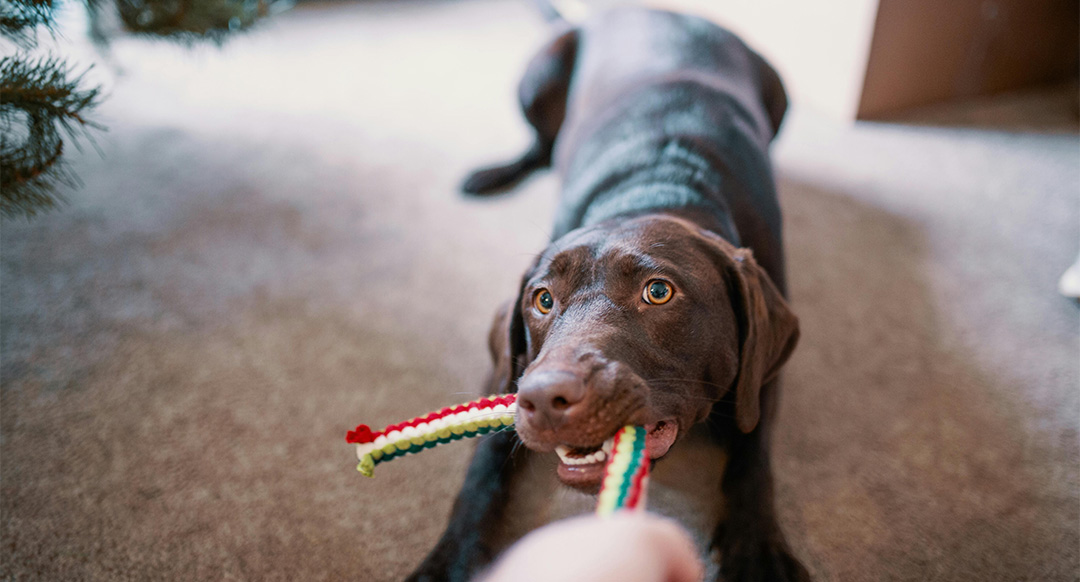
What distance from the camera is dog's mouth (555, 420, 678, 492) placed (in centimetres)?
116

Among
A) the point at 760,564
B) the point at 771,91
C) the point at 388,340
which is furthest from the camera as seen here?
the point at 771,91

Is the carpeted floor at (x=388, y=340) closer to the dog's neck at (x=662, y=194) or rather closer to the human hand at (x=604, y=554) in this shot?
the dog's neck at (x=662, y=194)

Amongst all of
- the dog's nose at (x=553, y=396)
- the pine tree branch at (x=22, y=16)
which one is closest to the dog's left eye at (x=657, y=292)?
the dog's nose at (x=553, y=396)

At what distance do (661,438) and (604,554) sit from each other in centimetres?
56

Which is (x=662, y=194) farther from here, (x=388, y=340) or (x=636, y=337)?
(x=388, y=340)

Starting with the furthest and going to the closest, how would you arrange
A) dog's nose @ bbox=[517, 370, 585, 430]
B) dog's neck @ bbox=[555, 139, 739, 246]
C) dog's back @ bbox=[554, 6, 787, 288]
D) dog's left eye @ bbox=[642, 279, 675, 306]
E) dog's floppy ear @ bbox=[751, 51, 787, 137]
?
dog's floppy ear @ bbox=[751, 51, 787, 137]
dog's back @ bbox=[554, 6, 787, 288]
dog's neck @ bbox=[555, 139, 739, 246]
dog's left eye @ bbox=[642, 279, 675, 306]
dog's nose @ bbox=[517, 370, 585, 430]

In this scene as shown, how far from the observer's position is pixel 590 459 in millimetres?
1175

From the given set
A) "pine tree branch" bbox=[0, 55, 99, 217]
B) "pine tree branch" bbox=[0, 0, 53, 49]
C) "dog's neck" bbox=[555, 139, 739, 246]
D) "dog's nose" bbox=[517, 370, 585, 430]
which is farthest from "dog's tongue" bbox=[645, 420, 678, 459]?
"pine tree branch" bbox=[0, 0, 53, 49]

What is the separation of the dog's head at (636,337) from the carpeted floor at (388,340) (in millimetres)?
452

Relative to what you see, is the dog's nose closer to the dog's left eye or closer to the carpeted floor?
the dog's left eye

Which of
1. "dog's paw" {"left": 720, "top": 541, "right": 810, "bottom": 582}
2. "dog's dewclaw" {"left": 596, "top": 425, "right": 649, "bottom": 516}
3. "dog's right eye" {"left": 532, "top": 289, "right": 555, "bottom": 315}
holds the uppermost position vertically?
"dog's dewclaw" {"left": 596, "top": 425, "right": 649, "bottom": 516}

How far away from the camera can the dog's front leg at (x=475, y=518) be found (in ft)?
4.60

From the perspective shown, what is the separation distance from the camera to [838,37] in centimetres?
332

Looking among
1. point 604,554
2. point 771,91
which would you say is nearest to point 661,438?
point 604,554
